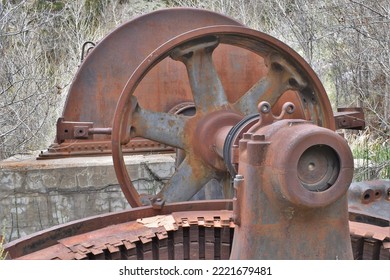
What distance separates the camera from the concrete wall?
4176 millimetres

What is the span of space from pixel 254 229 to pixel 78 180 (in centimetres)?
285

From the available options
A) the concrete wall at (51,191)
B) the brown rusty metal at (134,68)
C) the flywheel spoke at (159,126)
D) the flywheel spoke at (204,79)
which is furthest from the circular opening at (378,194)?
the concrete wall at (51,191)

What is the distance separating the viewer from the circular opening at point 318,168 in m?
1.65

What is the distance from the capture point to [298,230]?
5.52 feet

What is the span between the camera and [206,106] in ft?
10.4

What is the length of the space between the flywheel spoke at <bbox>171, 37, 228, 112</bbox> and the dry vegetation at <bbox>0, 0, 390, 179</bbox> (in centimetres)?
183

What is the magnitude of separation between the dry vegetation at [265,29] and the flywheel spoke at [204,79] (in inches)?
72.2

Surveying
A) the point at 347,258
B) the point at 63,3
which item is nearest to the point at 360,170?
the point at 347,258

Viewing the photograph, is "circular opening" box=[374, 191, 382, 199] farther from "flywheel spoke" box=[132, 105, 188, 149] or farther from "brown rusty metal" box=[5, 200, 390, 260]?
"flywheel spoke" box=[132, 105, 188, 149]

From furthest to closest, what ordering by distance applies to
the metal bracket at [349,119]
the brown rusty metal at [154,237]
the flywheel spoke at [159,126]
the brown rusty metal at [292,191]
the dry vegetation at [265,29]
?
the dry vegetation at [265,29], the metal bracket at [349,119], the flywheel spoke at [159,126], the brown rusty metal at [154,237], the brown rusty metal at [292,191]

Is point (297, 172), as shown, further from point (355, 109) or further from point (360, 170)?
point (360, 170)

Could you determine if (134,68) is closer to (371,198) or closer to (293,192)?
(371,198)

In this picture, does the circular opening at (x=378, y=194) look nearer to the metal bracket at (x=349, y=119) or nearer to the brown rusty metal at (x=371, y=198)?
the brown rusty metal at (x=371, y=198)

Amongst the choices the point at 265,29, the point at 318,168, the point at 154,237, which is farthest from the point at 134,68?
the point at 265,29
